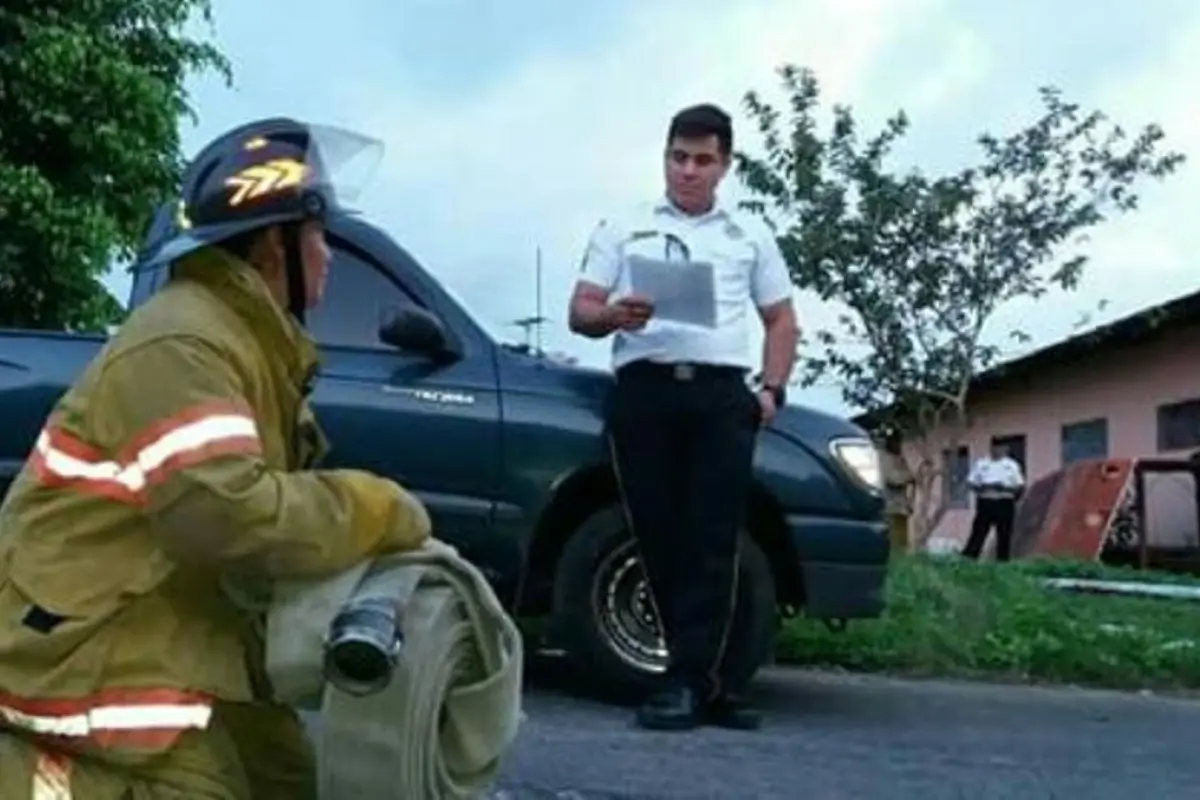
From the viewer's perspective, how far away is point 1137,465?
2383cm

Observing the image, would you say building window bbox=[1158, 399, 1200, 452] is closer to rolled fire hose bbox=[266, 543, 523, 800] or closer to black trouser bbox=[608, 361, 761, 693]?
black trouser bbox=[608, 361, 761, 693]

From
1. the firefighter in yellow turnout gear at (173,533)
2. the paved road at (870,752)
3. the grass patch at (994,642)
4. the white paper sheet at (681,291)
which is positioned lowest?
the paved road at (870,752)

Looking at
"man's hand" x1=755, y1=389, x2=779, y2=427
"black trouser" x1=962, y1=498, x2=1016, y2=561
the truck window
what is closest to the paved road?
"man's hand" x1=755, y1=389, x2=779, y2=427

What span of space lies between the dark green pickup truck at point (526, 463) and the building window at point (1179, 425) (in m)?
18.6

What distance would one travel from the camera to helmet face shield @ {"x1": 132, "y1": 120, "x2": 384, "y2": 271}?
2789mm

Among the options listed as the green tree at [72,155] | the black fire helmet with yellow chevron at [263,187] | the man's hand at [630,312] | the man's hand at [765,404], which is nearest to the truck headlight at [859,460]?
the man's hand at [765,404]

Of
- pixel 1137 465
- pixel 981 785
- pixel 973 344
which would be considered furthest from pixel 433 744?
pixel 973 344

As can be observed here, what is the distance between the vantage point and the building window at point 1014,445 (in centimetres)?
3294

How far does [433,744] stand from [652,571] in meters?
4.70

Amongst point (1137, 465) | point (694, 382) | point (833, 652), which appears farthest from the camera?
point (1137, 465)

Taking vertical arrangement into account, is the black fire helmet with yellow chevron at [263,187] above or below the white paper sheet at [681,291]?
below

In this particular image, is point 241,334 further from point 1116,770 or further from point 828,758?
point 1116,770

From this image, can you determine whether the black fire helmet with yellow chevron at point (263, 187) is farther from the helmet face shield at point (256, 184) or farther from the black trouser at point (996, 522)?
the black trouser at point (996, 522)

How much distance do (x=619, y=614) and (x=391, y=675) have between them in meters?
5.49
